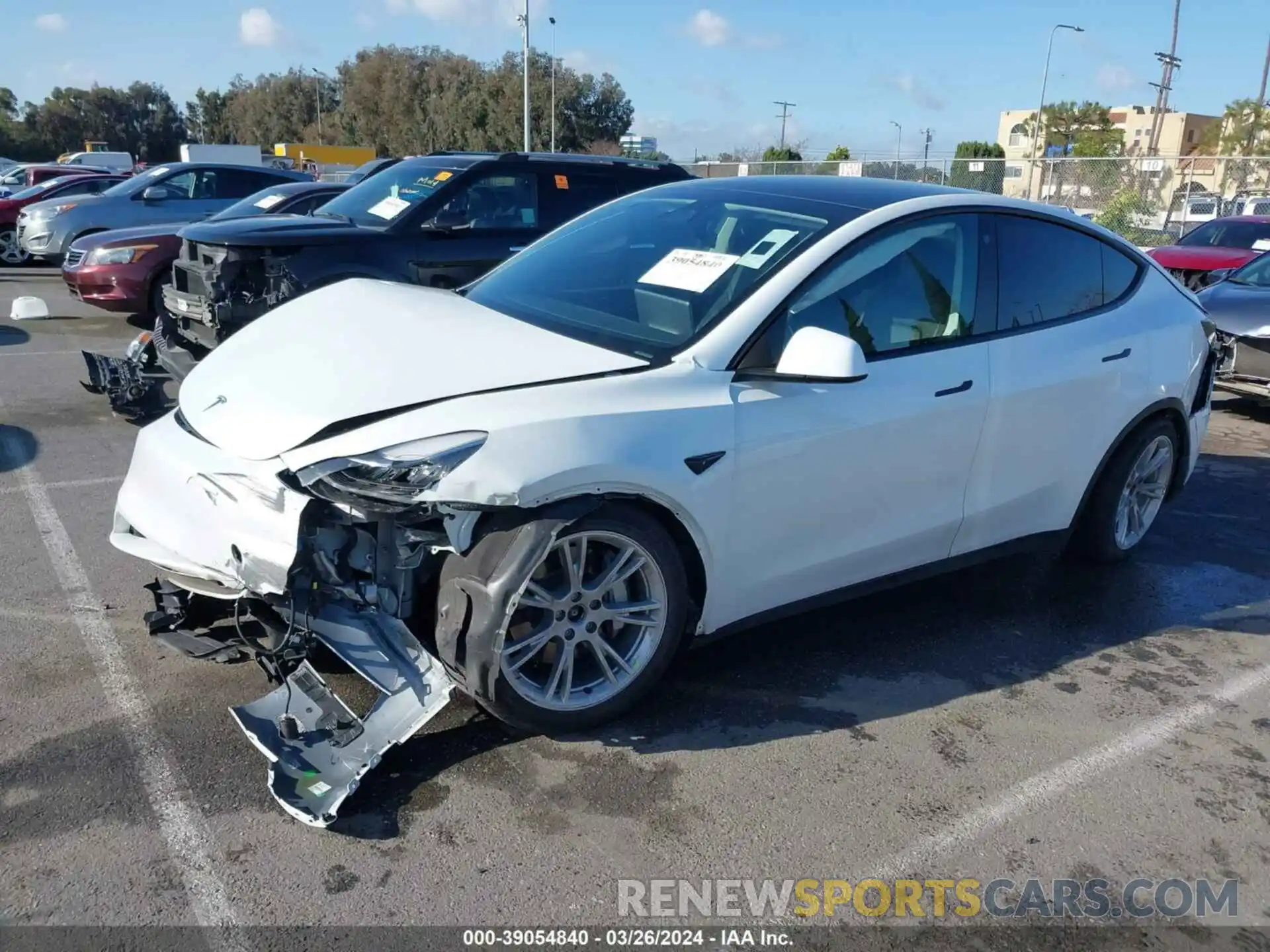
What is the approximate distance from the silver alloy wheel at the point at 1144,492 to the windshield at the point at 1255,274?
5274 mm

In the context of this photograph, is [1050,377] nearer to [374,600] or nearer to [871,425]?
[871,425]

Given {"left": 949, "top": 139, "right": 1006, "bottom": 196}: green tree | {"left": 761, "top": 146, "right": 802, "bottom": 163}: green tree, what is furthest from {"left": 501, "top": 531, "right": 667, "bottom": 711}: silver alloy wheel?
{"left": 761, "top": 146, "right": 802, "bottom": 163}: green tree

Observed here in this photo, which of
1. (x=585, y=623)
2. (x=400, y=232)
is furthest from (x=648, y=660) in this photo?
(x=400, y=232)

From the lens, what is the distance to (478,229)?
785cm

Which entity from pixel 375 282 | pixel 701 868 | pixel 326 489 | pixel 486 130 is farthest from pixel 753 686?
pixel 486 130

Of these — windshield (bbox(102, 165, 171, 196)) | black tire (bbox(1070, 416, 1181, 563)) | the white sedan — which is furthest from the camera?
windshield (bbox(102, 165, 171, 196))

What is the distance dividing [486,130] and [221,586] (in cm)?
6553

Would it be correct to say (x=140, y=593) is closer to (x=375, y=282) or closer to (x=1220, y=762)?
(x=375, y=282)

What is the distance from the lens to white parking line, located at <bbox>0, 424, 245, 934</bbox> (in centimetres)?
259

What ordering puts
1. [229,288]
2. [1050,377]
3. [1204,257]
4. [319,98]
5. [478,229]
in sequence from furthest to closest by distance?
[319,98]
[1204,257]
[478,229]
[229,288]
[1050,377]

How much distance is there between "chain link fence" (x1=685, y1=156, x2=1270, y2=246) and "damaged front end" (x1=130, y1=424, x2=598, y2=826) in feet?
69.0

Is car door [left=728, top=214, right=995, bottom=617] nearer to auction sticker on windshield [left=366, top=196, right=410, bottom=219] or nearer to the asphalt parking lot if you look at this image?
the asphalt parking lot

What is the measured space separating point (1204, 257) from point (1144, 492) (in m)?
9.21

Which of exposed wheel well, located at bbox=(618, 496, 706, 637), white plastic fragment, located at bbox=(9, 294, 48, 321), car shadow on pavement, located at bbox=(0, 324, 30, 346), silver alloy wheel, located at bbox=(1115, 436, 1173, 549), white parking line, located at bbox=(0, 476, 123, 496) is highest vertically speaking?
exposed wheel well, located at bbox=(618, 496, 706, 637)
